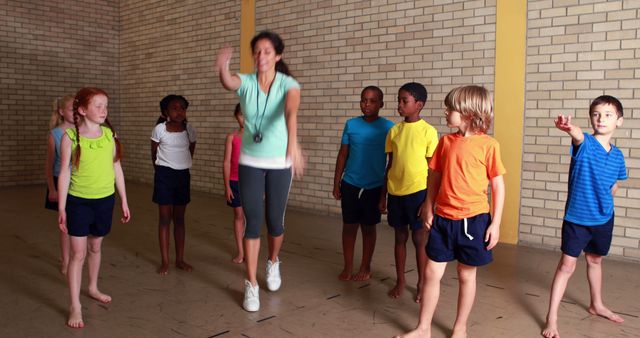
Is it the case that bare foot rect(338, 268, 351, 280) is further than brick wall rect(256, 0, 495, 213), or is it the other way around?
brick wall rect(256, 0, 495, 213)

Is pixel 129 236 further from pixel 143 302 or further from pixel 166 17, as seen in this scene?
pixel 166 17

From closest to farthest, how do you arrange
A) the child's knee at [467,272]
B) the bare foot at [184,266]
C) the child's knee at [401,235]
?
the child's knee at [467,272], the child's knee at [401,235], the bare foot at [184,266]

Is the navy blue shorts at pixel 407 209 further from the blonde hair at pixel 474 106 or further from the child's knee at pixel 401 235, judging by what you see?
the blonde hair at pixel 474 106

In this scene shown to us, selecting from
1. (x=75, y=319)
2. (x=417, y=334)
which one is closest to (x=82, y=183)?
(x=75, y=319)

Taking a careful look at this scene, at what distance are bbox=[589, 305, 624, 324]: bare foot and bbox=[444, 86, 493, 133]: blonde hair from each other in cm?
153

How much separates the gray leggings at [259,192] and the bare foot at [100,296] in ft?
3.40

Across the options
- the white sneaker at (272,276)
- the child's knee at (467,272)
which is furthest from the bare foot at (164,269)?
the child's knee at (467,272)

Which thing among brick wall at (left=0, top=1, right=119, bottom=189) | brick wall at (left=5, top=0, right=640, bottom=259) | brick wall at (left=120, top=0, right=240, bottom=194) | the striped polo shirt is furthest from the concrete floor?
brick wall at (left=0, top=1, right=119, bottom=189)

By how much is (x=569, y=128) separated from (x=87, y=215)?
107 inches

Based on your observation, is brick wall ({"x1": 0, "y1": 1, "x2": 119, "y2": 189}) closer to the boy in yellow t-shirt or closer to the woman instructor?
the woman instructor

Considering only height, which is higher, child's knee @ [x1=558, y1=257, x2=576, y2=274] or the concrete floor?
child's knee @ [x1=558, y1=257, x2=576, y2=274]

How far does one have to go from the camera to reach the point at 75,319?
3.20m

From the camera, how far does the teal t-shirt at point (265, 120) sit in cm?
325

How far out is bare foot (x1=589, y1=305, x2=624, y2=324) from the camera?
3.36 metres
